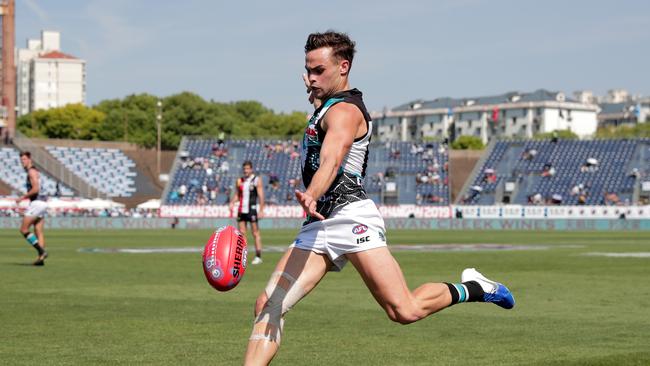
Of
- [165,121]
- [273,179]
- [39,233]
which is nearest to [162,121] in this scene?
[165,121]

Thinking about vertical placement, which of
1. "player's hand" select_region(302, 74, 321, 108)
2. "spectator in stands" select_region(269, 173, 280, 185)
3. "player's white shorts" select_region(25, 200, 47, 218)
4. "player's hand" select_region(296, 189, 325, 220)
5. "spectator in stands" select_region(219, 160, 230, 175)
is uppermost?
"player's hand" select_region(302, 74, 321, 108)

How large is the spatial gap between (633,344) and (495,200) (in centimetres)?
7147

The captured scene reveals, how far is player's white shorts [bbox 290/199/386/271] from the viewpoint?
25.2ft

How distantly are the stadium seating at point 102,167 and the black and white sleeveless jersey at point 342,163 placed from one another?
91.3 metres

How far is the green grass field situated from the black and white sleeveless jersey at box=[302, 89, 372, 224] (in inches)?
103

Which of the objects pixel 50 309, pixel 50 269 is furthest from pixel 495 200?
pixel 50 309

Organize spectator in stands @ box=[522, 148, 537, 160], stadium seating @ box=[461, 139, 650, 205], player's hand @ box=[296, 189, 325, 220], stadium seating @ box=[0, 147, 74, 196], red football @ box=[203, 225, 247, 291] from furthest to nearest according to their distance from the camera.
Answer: stadium seating @ box=[0, 147, 74, 196] → spectator in stands @ box=[522, 148, 537, 160] → stadium seating @ box=[461, 139, 650, 205] → red football @ box=[203, 225, 247, 291] → player's hand @ box=[296, 189, 325, 220]

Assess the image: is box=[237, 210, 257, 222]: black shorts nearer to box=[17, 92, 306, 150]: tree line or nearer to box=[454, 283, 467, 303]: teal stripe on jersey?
box=[454, 283, 467, 303]: teal stripe on jersey

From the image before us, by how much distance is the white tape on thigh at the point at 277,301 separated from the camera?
7711mm

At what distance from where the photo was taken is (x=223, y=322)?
43.2 feet

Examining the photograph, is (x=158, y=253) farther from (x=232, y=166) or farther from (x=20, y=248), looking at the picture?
(x=232, y=166)

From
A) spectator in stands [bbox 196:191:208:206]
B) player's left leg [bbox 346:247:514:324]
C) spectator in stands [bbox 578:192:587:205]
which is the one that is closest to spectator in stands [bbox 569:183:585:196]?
spectator in stands [bbox 578:192:587:205]

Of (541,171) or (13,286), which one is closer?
(13,286)

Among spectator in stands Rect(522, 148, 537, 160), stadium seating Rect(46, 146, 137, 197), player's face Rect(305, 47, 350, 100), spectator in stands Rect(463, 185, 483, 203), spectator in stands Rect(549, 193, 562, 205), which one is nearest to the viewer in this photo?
player's face Rect(305, 47, 350, 100)
